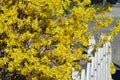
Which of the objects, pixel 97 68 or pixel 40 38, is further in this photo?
pixel 97 68

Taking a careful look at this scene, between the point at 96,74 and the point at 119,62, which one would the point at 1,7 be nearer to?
the point at 96,74

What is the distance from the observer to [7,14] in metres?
3.60

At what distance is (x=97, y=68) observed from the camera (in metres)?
4.18

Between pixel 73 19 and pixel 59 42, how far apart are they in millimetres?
279

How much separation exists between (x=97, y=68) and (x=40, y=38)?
0.73 meters

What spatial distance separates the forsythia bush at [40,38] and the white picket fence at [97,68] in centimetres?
10

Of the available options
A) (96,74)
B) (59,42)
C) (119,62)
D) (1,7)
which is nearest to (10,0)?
(1,7)

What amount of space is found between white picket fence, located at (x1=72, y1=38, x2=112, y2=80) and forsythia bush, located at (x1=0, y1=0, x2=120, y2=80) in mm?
100

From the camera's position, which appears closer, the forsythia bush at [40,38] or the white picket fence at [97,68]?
the white picket fence at [97,68]

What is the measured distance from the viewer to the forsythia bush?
344cm

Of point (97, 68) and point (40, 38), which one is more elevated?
point (40, 38)

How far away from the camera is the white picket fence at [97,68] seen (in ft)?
10.9

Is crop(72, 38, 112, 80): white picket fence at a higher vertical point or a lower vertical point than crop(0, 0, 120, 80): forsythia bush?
lower

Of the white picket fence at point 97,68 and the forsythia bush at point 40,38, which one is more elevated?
the forsythia bush at point 40,38
